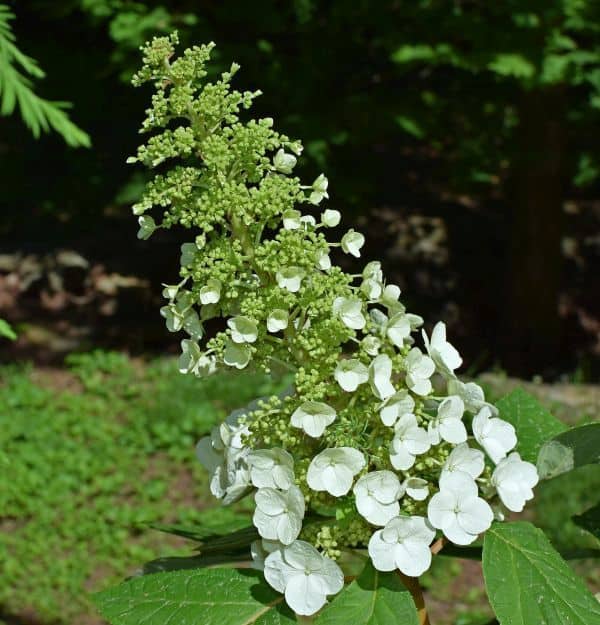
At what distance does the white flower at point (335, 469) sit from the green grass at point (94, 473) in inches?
124

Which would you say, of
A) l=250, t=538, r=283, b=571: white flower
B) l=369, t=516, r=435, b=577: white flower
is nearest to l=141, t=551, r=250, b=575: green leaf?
l=250, t=538, r=283, b=571: white flower

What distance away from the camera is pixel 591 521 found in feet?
4.54

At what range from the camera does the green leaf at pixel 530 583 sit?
1064 mm

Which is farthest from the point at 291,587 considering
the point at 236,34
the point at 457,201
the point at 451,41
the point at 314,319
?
the point at 457,201

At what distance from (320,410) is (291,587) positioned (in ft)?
0.74

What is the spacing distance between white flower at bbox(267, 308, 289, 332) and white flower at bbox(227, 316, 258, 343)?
21 millimetres

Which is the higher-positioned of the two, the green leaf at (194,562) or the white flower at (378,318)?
the white flower at (378,318)

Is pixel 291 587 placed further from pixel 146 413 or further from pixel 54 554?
pixel 146 413

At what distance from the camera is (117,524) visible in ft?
14.4

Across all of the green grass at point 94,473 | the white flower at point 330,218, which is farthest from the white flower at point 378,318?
the green grass at point 94,473

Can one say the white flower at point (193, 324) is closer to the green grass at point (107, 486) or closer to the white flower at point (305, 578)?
the white flower at point (305, 578)

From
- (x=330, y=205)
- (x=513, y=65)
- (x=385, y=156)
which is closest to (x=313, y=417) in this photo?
(x=513, y=65)

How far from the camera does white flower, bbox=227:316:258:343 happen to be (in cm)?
110

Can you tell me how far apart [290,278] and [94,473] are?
389cm
